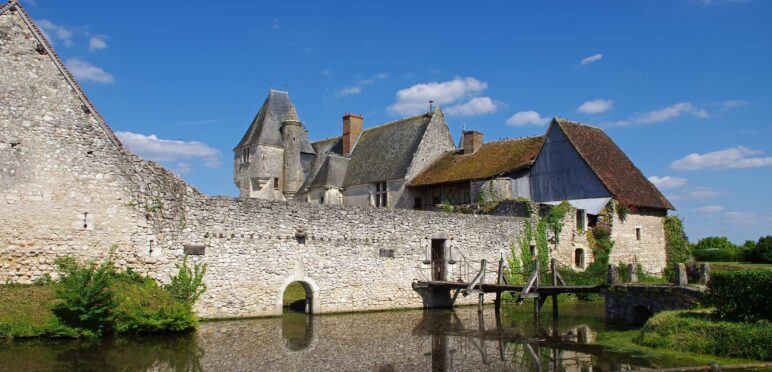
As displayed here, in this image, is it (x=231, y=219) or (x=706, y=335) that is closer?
(x=706, y=335)

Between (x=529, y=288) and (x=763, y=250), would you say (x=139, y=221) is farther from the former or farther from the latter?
(x=763, y=250)

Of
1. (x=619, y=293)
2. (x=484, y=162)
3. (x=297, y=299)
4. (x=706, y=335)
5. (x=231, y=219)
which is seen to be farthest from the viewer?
(x=484, y=162)

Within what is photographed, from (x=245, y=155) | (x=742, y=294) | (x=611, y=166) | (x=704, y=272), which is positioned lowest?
(x=742, y=294)

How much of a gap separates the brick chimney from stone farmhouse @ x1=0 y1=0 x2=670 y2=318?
1.72 m

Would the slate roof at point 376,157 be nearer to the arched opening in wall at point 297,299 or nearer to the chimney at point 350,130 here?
the chimney at point 350,130

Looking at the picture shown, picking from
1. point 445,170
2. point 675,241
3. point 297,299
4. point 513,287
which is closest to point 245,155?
point 445,170

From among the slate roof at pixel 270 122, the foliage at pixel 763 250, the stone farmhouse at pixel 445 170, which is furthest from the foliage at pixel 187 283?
the foliage at pixel 763 250

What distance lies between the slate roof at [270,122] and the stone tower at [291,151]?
456 mm

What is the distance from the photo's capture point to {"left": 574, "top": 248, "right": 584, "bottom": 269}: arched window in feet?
86.5

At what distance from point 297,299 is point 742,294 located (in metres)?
14.7

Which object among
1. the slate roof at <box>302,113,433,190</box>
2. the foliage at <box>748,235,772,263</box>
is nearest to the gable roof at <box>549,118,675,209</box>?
the foliage at <box>748,235,772,263</box>

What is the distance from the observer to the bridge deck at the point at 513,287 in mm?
17609

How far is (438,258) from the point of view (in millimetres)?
22609

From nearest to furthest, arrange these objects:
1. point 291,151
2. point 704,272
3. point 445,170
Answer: point 704,272, point 445,170, point 291,151
